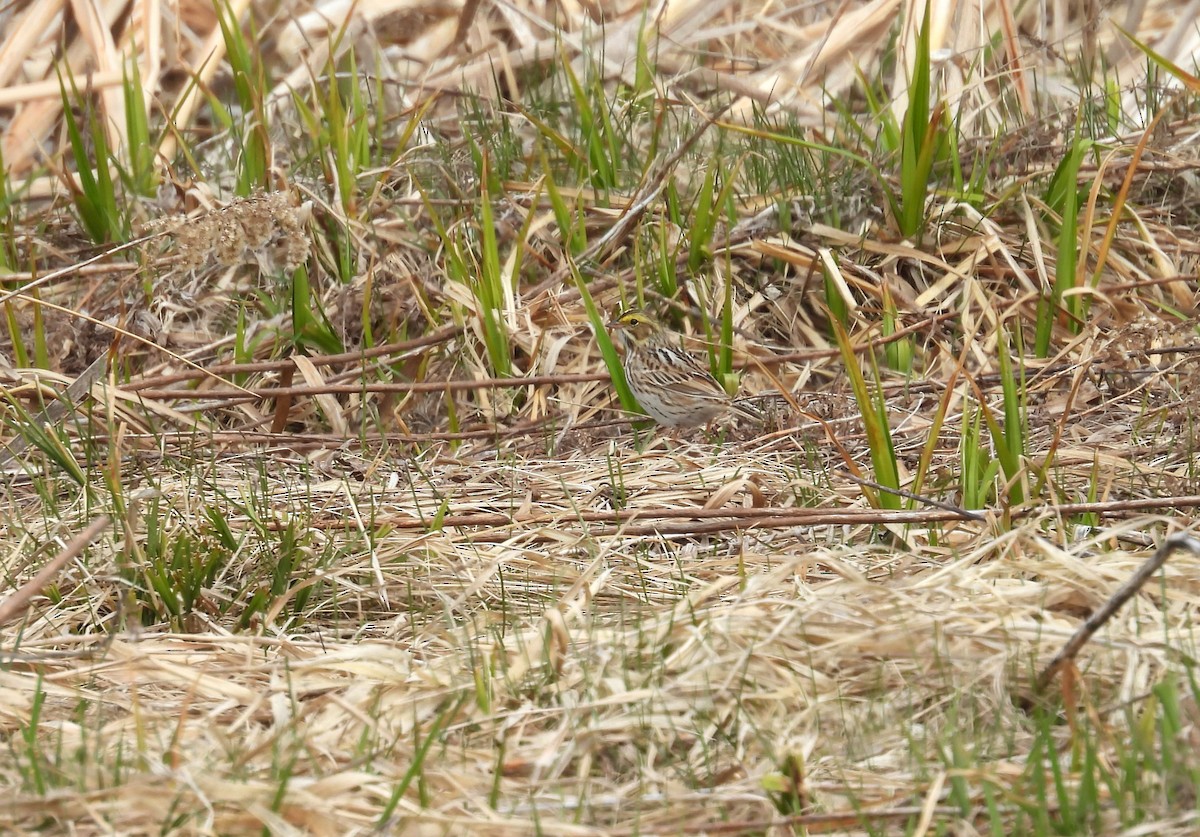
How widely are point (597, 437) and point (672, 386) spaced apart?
37 cm

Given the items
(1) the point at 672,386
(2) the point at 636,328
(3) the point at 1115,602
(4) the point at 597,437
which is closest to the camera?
(3) the point at 1115,602

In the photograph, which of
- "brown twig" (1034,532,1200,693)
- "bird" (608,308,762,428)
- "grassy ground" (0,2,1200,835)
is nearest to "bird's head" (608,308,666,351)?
"bird" (608,308,762,428)

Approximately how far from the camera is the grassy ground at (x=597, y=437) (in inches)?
106

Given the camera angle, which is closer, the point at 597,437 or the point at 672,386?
the point at 672,386

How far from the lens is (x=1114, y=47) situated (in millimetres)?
7926

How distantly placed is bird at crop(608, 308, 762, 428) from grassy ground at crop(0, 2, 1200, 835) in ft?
0.34

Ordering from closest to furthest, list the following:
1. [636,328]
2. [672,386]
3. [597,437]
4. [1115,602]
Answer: [1115,602], [672,386], [597,437], [636,328]

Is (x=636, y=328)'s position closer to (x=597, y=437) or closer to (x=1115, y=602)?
(x=597, y=437)

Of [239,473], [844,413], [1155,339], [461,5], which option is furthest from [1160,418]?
[461,5]

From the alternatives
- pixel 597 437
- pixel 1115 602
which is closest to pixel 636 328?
pixel 597 437

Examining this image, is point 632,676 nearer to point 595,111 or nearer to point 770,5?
point 595,111

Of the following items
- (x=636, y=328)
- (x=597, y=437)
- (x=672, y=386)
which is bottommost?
(x=597, y=437)

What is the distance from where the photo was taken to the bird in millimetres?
5361

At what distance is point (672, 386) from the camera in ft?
17.7
